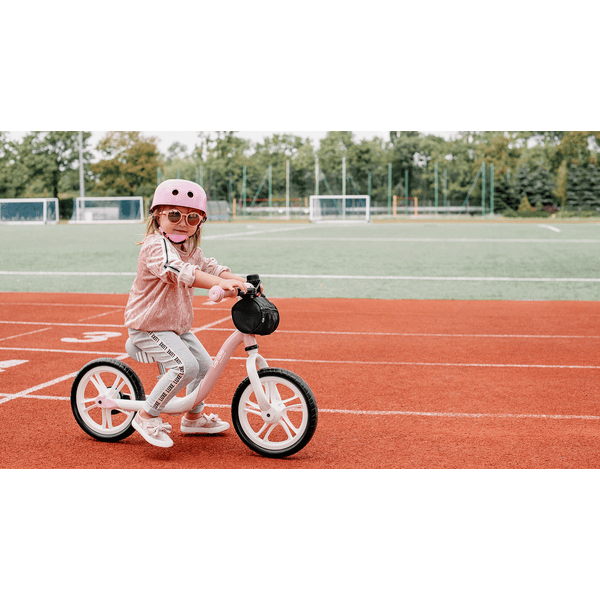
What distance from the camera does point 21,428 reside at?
5.32 metres

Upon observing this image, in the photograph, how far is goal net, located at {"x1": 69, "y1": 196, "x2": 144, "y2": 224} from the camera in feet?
190

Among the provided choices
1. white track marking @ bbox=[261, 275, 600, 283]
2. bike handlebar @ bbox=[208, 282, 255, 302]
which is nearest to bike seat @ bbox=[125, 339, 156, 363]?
bike handlebar @ bbox=[208, 282, 255, 302]

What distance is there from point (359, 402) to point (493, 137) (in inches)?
2915

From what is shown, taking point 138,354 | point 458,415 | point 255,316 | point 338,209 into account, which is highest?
point 338,209

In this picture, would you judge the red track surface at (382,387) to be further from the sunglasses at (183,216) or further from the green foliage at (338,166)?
the green foliage at (338,166)

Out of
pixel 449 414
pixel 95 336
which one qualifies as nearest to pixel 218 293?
pixel 449 414

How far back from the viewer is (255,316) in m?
4.31

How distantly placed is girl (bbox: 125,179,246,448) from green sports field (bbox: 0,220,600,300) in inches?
292

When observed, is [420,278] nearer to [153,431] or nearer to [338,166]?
[153,431]

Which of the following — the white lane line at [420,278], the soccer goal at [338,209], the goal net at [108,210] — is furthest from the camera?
the soccer goal at [338,209]

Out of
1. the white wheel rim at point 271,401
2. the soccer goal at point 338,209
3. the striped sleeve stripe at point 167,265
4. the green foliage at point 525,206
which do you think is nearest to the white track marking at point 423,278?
the white wheel rim at point 271,401

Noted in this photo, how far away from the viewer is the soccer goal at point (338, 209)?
6225 cm

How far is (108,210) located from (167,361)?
184 ft

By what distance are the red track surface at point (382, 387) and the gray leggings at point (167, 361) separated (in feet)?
1.31
